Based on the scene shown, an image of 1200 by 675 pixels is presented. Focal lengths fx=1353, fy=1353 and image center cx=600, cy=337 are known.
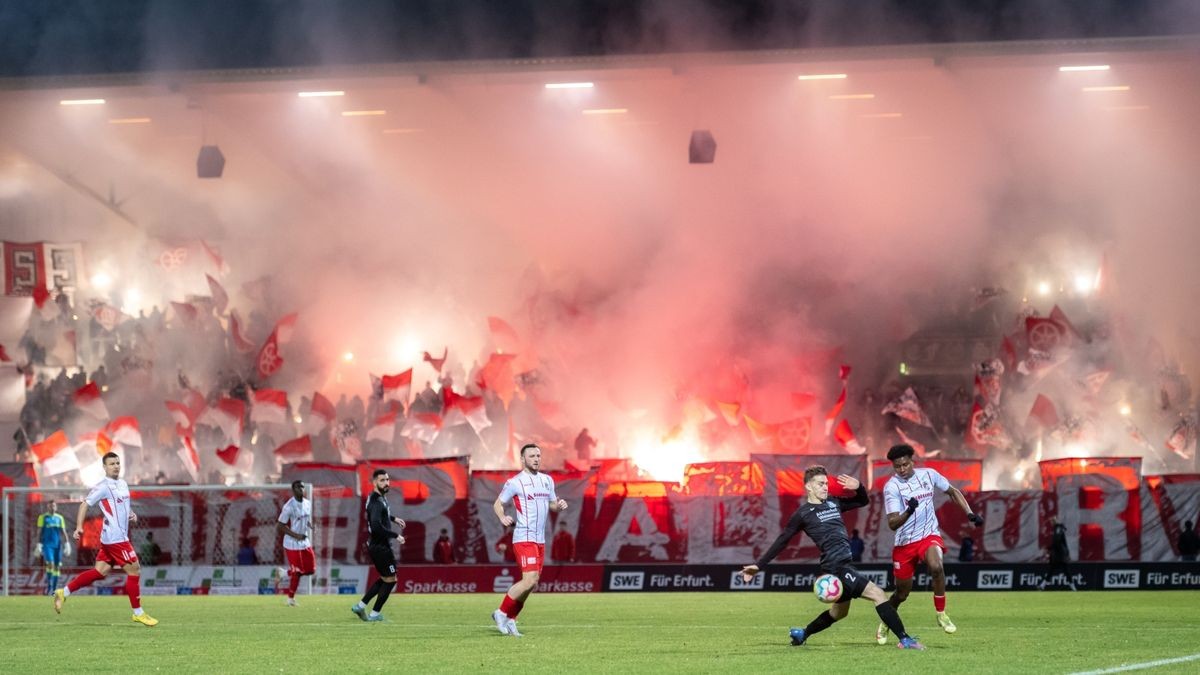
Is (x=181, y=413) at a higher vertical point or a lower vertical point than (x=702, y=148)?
lower

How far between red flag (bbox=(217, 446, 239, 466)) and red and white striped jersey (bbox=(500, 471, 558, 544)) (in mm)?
28451

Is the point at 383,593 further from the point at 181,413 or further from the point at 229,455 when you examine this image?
the point at 181,413

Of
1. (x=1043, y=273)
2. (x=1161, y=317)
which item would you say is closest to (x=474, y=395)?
(x=1043, y=273)

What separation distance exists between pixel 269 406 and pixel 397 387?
13.5 ft

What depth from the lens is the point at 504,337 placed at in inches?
1757

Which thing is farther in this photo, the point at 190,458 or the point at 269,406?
the point at 269,406

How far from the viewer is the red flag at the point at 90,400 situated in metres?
40.4

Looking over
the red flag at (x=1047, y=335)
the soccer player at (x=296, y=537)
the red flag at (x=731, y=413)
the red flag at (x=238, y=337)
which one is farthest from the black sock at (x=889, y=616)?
the red flag at (x=238, y=337)

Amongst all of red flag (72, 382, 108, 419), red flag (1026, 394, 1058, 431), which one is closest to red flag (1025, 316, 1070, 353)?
red flag (1026, 394, 1058, 431)

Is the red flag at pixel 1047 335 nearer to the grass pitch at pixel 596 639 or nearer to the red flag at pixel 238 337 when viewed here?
the grass pitch at pixel 596 639

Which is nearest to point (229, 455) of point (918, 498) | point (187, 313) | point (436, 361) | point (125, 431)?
point (125, 431)

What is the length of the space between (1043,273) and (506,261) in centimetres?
1745

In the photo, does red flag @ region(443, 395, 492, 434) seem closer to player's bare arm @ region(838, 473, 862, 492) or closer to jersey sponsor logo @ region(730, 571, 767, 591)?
jersey sponsor logo @ region(730, 571, 767, 591)

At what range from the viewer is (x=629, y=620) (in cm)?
1706
